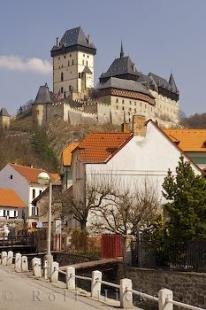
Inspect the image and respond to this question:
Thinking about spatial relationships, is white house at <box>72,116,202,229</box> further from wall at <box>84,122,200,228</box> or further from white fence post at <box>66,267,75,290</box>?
white fence post at <box>66,267,75,290</box>

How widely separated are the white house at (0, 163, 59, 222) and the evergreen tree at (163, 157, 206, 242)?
6297 cm

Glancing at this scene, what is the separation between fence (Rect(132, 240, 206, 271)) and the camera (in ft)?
72.0

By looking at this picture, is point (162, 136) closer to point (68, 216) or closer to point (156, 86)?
point (68, 216)

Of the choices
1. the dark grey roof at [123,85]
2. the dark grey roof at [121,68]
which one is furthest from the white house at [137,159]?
the dark grey roof at [121,68]

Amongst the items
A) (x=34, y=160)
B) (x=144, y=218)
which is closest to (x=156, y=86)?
(x=34, y=160)

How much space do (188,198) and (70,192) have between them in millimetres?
21305

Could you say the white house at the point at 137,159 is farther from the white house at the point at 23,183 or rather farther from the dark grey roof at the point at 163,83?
the dark grey roof at the point at 163,83

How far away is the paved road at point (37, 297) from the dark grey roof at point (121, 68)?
498ft

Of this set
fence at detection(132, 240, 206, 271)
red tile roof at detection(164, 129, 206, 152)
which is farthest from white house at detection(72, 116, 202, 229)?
fence at detection(132, 240, 206, 271)

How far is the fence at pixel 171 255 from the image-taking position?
2194cm

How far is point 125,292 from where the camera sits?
640 inches

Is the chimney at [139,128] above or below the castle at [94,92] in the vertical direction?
below

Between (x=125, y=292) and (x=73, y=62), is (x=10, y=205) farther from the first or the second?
(x=73, y=62)

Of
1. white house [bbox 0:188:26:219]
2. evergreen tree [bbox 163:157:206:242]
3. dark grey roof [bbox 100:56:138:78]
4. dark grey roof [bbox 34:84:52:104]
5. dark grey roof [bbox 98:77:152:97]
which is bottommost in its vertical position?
evergreen tree [bbox 163:157:206:242]
